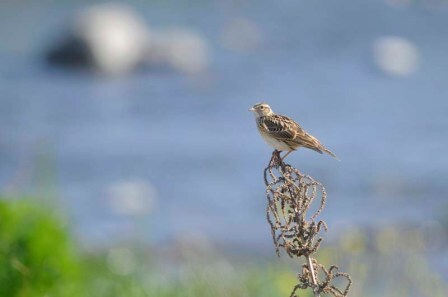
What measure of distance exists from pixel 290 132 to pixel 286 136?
0.9 inches

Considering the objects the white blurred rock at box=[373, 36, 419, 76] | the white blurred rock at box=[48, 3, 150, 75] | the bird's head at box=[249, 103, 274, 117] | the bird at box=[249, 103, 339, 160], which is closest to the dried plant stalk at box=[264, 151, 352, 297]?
the bird at box=[249, 103, 339, 160]

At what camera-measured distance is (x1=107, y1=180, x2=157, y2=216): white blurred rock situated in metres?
15.2

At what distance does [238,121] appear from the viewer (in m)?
18.7

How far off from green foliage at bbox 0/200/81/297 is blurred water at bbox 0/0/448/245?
2931mm

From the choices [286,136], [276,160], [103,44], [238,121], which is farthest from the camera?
[103,44]

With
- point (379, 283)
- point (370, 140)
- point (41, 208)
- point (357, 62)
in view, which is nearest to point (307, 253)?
point (41, 208)

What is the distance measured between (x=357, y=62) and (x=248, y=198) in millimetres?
7887

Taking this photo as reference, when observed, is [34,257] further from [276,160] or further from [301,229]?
[301,229]

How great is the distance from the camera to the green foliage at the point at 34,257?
585 centimetres

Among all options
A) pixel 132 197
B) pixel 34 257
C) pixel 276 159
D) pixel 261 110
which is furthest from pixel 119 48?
pixel 276 159

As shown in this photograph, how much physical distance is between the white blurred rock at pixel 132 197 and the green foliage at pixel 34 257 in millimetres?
8343

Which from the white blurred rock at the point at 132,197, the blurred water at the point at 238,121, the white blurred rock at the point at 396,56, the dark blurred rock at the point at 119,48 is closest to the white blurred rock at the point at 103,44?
the dark blurred rock at the point at 119,48

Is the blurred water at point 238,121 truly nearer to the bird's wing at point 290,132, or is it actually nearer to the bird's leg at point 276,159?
the bird's wing at point 290,132

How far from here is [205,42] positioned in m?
25.0
